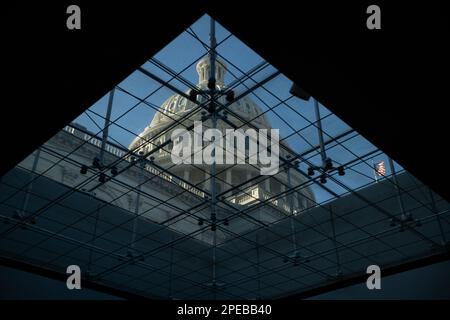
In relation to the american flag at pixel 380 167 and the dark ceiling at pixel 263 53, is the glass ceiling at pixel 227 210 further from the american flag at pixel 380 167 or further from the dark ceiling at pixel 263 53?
the dark ceiling at pixel 263 53

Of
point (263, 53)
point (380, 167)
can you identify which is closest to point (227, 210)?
point (380, 167)

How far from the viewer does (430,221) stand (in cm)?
2016

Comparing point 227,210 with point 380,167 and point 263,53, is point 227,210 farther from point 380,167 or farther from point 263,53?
point 263,53

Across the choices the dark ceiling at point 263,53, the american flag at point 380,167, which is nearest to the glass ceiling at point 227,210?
the american flag at point 380,167

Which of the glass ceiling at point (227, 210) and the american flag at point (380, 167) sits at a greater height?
the american flag at point (380, 167)

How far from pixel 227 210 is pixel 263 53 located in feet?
44.3

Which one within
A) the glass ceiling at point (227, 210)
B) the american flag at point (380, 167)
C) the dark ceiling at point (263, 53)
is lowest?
the dark ceiling at point (263, 53)

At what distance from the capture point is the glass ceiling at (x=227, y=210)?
631 inches

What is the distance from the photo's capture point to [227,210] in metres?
21.4

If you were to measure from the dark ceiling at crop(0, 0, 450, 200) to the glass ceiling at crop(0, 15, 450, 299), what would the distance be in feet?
16.1

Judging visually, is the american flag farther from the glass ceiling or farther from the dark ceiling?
the dark ceiling

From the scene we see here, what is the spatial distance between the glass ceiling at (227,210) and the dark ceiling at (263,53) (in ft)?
16.1

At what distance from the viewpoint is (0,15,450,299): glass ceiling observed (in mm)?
16016
